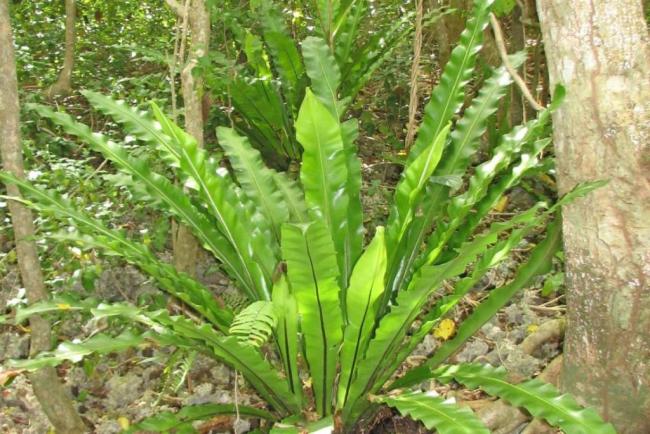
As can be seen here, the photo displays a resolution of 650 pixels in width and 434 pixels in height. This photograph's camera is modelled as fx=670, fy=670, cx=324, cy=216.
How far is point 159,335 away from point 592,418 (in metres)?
1.03

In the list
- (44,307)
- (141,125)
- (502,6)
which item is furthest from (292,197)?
(502,6)

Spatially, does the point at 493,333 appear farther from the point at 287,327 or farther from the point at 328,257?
the point at 328,257

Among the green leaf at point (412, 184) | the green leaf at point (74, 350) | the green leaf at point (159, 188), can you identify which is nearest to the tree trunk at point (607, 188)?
the green leaf at point (412, 184)

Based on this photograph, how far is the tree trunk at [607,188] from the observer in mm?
1535

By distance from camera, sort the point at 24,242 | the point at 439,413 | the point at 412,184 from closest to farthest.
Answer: the point at 439,413
the point at 412,184
the point at 24,242

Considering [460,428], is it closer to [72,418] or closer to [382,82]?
[72,418]

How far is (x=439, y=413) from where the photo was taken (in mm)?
1557

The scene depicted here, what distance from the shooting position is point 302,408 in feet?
6.30

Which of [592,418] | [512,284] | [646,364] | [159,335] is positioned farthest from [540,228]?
[159,335]

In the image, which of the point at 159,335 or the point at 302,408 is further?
the point at 302,408

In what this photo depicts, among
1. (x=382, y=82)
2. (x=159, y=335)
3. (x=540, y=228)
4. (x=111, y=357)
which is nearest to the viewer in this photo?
(x=159, y=335)

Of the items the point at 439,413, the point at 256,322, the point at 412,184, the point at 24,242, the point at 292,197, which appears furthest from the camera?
the point at 292,197

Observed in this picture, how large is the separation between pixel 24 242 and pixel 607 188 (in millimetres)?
1598

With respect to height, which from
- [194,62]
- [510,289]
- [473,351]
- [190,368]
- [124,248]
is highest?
[194,62]
